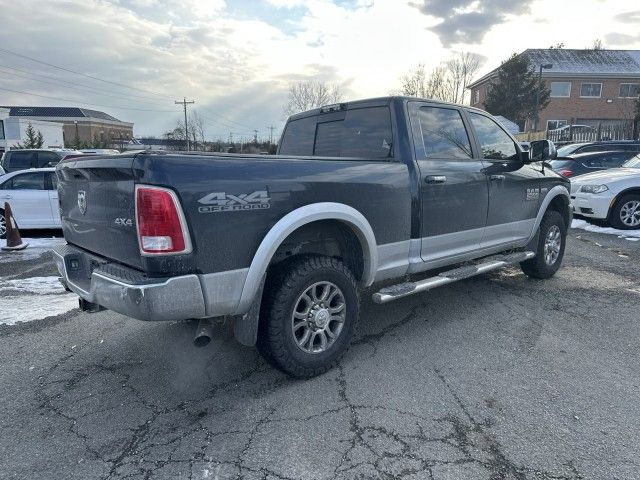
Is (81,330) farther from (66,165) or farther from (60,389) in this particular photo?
(66,165)

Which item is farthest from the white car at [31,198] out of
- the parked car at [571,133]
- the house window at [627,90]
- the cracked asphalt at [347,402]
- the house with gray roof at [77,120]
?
the house with gray roof at [77,120]

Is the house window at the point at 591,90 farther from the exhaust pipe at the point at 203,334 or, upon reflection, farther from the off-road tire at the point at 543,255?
the exhaust pipe at the point at 203,334

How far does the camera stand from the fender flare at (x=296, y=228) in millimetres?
2852

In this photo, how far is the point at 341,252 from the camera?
372 centimetres

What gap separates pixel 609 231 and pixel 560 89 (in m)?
40.2

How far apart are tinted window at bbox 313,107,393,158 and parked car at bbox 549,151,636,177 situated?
9262 millimetres

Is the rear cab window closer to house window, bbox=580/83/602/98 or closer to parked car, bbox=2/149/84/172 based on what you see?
parked car, bbox=2/149/84/172

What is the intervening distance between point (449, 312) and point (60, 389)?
139 inches

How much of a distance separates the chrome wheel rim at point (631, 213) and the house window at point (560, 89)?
39.4m

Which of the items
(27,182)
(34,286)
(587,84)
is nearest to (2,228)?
(27,182)

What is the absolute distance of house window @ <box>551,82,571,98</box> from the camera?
140 feet

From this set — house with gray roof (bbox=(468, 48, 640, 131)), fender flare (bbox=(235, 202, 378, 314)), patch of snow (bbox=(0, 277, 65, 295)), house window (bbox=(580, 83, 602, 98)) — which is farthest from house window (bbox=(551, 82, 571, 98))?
patch of snow (bbox=(0, 277, 65, 295))

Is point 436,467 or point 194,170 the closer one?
point 436,467

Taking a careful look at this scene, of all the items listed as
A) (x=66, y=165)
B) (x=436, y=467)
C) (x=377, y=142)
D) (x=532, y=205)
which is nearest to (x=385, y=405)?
(x=436, y=467)
